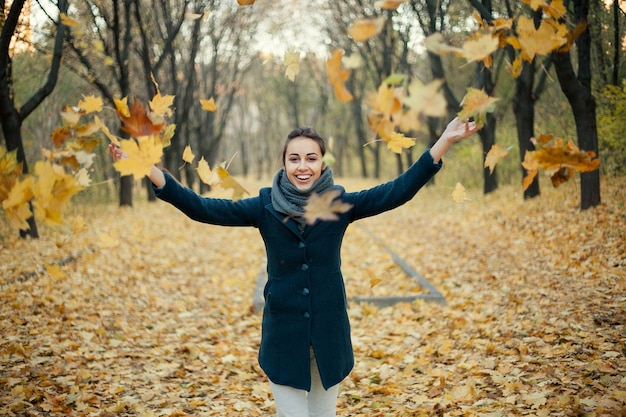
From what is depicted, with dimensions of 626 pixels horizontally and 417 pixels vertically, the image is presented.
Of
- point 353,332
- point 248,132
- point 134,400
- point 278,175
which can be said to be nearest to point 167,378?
point 134,400

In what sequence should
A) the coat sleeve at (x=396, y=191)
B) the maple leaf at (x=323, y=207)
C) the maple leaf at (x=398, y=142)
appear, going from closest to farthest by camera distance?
the maple leaf at (x=323, y=207)
the coat sleeve at (x=396, y=191)
the maple leaf at (x=398, y=142)

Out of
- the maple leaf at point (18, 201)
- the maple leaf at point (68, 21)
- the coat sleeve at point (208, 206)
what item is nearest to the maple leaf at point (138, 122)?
the coat sleeve at point (208, 206)

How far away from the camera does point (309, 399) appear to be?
8.84ft

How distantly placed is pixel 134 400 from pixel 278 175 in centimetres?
240

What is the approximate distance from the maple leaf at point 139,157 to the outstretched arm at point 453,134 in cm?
131

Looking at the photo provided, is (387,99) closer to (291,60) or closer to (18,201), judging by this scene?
(291,60)

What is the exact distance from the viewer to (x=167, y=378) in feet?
14.6

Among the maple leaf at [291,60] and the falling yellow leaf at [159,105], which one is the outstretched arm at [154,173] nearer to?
the falling yellow leaf at [159,105]

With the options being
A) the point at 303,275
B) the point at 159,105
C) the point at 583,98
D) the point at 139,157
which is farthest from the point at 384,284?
the point at 139,157

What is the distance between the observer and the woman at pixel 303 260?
8.32 ft

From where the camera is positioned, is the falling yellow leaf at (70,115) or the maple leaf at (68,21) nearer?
the falling yellow leaf at (70,115)

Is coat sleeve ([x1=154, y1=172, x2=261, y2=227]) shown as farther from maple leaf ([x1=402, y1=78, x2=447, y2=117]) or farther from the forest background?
maple leaf ([x1=402, y1=78, x2=447, y2=117])

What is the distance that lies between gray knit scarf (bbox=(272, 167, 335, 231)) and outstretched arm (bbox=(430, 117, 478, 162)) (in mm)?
566

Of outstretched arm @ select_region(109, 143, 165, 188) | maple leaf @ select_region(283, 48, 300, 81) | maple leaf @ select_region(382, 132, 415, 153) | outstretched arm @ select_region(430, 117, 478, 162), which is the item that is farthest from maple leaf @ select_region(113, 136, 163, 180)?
outstretched arm @ select_region(430, 117, 478, 162)
